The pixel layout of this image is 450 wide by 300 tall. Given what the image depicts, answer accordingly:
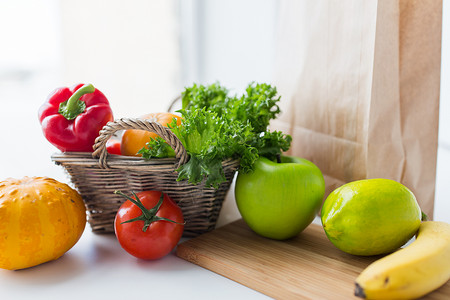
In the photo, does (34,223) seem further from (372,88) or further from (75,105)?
(372,88)

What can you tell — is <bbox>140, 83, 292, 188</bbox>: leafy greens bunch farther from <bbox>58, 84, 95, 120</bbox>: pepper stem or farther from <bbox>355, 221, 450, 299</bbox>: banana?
<bbox>355, 221, 450, 299</bbox>: banana

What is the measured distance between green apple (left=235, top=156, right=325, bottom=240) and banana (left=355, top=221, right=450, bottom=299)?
0.19 meters

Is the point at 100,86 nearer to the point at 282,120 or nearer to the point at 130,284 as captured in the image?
the point at 282,120

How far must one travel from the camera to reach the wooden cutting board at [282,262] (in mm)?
587

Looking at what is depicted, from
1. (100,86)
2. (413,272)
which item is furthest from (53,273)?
(100,86)

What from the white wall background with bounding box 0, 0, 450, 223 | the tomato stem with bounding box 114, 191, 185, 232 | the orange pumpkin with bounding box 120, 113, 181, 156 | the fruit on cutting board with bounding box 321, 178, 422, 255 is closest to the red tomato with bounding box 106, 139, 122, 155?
the orange pumpkin with bounding box 120, 113, 181, 156

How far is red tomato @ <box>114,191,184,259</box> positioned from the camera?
25.8 inches

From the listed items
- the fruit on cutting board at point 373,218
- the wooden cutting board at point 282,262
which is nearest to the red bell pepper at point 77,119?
the wooden cutting board at point 282,262

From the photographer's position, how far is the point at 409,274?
1.66 ft

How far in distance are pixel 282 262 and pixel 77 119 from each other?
43cm

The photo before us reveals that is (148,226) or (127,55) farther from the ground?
(127,55)

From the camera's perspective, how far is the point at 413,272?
51 cm

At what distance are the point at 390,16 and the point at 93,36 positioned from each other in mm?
1077

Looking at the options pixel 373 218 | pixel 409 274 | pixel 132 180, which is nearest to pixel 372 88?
pixel 373 218
